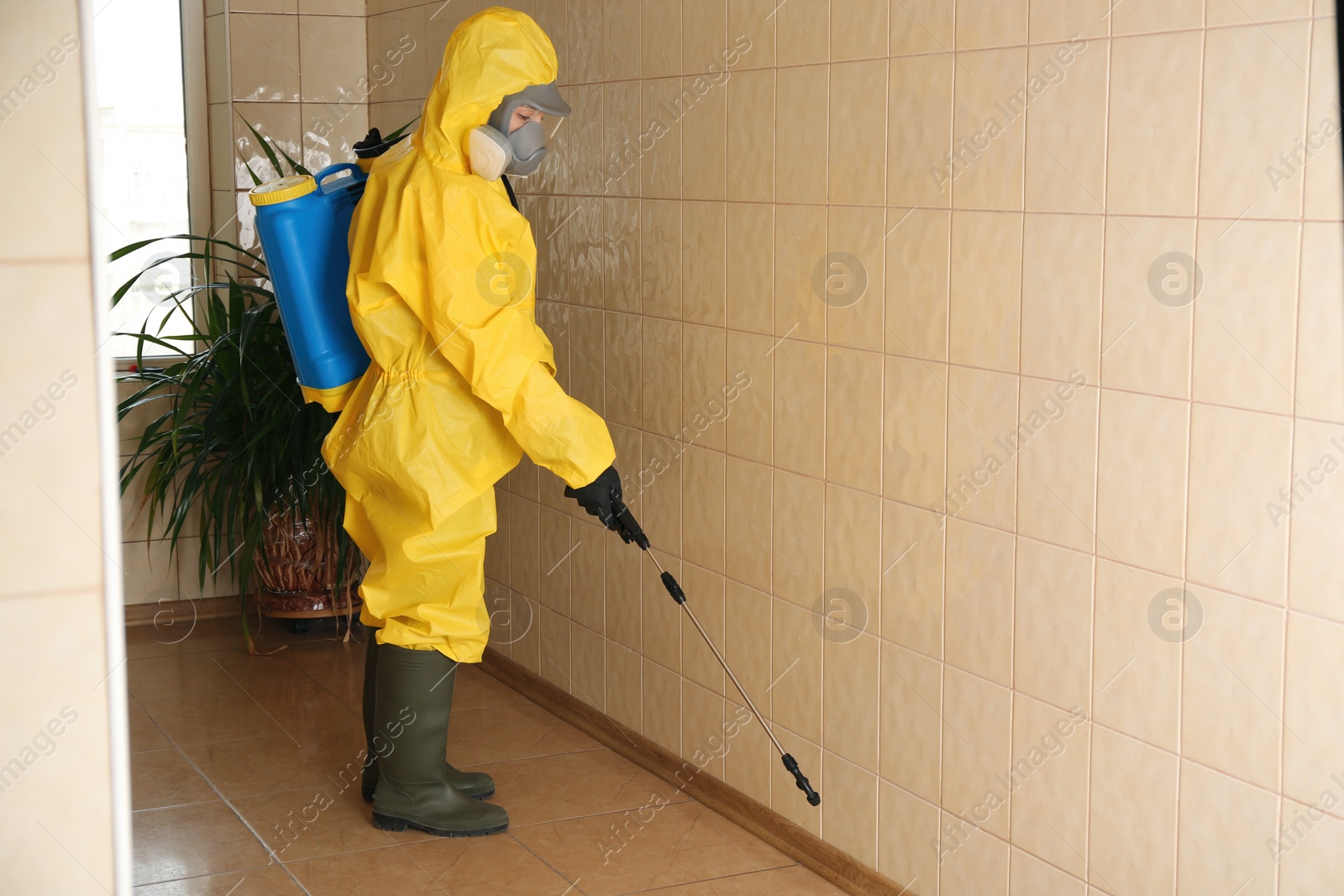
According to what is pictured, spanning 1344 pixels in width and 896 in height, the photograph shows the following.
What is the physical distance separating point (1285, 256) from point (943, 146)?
2.32 feet

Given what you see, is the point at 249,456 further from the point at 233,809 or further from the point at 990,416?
the point at 990,416

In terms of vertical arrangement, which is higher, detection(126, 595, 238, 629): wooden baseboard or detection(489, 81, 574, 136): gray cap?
detection(489, 81, 574, 136): gray cap

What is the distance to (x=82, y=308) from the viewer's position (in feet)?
3.74

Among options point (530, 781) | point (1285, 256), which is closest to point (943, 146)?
point (1285, 256)

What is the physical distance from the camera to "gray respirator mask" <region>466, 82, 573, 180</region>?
2760 mm

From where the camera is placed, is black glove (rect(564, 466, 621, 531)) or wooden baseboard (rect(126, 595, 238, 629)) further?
wooden baseboard (rect(126, 595, 238, 629))

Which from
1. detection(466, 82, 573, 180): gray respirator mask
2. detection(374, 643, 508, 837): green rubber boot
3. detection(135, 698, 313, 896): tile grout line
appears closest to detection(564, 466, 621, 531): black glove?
detection(374, 643, 508, 837): green rubber boot

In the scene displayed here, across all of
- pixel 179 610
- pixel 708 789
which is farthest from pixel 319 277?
pixel 179 610

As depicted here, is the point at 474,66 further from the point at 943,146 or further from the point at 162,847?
the point at 162,847

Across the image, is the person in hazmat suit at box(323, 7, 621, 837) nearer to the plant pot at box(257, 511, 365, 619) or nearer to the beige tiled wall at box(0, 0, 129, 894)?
the plant pot at box(257, 511, 365, 619)

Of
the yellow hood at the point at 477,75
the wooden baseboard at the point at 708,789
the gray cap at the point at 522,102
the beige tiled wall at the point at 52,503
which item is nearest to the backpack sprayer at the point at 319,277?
the wooden baseboard at the point at 708,789

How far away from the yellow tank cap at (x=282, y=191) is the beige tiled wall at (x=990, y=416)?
0.82 meters

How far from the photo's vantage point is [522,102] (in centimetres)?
277

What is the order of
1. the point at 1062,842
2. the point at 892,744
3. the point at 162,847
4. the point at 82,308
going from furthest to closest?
the point at 162,847, the point at 892,744, the point at 1062,842, the point at 82,308
